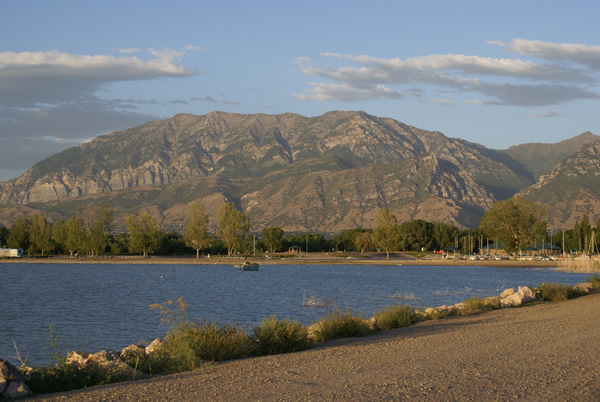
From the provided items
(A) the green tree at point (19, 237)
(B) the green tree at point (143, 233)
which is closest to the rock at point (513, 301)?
(B) the green tree at point (143, 233)

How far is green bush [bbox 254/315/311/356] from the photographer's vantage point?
12898mm

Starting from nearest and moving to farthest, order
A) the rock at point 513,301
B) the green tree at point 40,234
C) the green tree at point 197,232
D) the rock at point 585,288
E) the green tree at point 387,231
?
the rock at point 513,301, the rock at point 585,288, the green tree at point 197,232, the green tree at point 387,231, the green tree at point 40,234

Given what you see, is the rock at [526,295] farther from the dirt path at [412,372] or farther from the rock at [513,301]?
the dirt path at [412,372]

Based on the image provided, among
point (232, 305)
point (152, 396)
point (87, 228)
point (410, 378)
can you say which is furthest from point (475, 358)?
point (87, 228)

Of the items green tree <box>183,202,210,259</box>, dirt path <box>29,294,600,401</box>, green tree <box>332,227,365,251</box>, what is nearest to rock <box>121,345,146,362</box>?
dirt path <box>29,294,600,401</box>

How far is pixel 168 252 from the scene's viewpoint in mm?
118500

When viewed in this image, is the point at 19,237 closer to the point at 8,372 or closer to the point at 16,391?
the point at 8,372

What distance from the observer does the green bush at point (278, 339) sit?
12898 millimetres

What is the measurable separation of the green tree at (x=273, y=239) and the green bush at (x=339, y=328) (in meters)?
108

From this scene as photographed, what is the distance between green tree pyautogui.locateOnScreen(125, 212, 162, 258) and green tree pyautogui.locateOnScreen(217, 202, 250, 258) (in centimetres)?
1099

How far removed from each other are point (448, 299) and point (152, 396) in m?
29.4

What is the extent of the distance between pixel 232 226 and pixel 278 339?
97.4 m

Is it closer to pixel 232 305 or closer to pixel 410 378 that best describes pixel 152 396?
pixel 410 378

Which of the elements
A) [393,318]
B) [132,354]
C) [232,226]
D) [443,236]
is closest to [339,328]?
[393,318]
